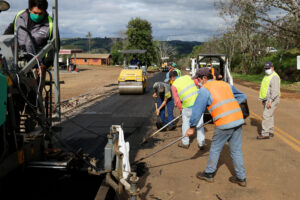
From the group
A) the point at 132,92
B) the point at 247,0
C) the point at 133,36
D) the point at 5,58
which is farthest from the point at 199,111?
the point at 133,36

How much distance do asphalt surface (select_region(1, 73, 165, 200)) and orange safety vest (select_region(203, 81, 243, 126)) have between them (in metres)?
2.11

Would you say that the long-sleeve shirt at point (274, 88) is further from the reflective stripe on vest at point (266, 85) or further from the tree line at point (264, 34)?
the tree line at point (264, 34)

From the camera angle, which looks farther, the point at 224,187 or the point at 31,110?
the point at 224,187

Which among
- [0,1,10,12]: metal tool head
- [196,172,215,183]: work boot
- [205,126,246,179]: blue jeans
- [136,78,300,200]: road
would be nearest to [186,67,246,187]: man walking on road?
[205,126,246,179]: blue jeans

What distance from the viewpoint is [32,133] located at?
400 cm

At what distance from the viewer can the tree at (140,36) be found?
55.6 metres

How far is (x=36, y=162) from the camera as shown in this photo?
12.8 feet

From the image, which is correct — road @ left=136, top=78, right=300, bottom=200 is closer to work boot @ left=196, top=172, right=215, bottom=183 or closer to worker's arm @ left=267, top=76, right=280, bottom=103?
work boot @ left=196, top=172, right=215, bottom=183

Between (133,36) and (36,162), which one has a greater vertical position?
(133,36)

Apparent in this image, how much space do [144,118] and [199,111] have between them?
18.4 feet

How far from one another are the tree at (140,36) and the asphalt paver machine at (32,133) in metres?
50.6

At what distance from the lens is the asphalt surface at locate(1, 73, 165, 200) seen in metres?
4.25

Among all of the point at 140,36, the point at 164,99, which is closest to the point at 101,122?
the point at 164,99

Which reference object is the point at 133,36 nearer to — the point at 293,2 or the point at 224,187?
the point at 293,2
